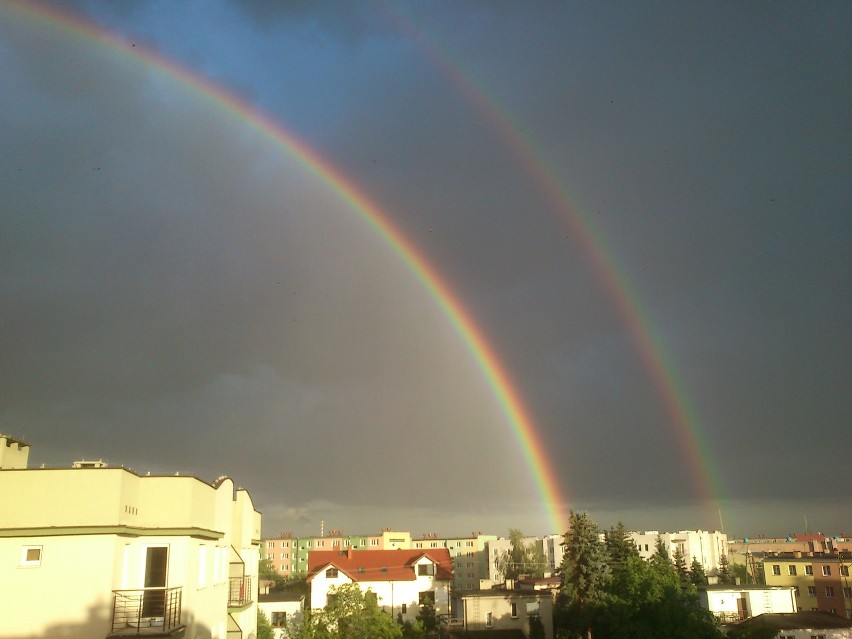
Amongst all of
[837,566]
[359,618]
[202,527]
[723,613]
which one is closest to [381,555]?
[723,613]

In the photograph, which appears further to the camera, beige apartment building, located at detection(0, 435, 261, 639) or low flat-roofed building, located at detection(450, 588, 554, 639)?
low flat-roofed building, located at detection(450, 588, 554, 639)

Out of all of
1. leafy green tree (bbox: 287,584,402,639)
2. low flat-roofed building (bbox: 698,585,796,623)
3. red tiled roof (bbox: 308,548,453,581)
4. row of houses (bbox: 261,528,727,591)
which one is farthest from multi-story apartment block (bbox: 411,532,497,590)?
leafy green tree (bbox: 287,584,402,639)

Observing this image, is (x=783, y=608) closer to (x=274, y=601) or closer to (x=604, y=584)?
(x=604, y=584)

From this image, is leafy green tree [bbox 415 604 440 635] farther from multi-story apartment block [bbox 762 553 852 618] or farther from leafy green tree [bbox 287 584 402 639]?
multi-story apartment block [bbox 762 553 852 618]

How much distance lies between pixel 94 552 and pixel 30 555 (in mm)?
1570

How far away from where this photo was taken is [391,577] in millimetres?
73438

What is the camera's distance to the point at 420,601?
72.3m

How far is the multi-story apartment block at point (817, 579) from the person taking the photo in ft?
258

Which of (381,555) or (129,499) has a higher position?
(129,499)

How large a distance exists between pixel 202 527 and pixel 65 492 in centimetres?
494

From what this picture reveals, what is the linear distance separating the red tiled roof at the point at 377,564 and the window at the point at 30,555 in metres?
56.3

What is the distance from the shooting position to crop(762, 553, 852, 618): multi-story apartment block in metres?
78.6

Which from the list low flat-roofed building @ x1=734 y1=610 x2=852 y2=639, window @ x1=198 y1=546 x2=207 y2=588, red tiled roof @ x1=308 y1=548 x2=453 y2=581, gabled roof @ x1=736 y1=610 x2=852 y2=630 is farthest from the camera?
red tiled roof @ x1=308 y1=548 x2=453 y2=581

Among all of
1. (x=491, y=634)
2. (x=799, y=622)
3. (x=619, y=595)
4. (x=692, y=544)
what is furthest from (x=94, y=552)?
(x=692, y=544)
